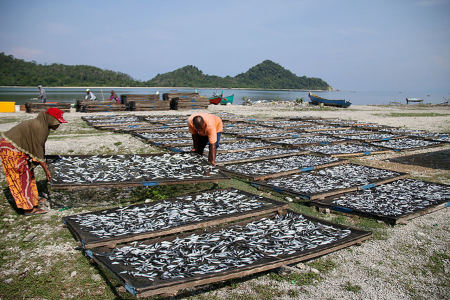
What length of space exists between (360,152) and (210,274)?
8.30 m

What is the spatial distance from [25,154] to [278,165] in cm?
551

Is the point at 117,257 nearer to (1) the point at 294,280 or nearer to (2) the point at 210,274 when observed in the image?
(2) the point at 210,274

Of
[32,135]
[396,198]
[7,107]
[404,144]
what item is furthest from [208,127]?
[7,107]

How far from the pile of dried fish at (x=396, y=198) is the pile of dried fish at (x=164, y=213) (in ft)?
5.81

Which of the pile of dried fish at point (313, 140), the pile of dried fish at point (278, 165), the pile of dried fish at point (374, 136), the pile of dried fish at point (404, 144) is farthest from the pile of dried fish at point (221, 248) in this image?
the pile of dried fish at point (374, 136)

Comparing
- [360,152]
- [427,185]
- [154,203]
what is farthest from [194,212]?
[360,152]

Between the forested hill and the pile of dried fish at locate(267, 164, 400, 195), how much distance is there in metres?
109

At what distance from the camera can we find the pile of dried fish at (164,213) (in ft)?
13.7

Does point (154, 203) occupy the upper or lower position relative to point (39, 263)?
upper

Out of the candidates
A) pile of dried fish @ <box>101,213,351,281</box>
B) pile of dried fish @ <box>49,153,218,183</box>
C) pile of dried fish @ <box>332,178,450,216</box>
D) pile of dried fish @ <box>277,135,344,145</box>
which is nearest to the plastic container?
pile of dried fish @ <box>49,153,218,183</box>

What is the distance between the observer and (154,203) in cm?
508

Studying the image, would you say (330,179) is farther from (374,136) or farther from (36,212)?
(374,136)

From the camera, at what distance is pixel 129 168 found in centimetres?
652

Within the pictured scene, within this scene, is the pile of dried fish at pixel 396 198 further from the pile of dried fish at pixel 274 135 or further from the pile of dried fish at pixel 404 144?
the pile of dried fish at pixel 274 135
